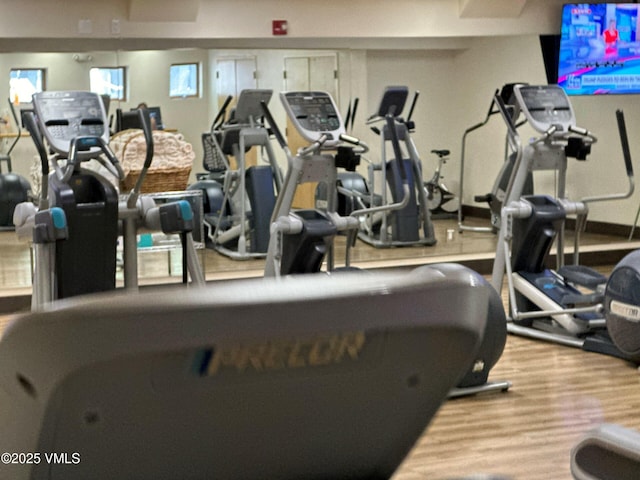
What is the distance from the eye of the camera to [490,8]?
27.6 ft

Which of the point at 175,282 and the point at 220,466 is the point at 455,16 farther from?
the point at 220,466

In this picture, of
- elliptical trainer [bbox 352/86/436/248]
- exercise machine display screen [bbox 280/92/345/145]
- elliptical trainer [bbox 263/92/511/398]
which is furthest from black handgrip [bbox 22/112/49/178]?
elliptical trainer [bbox 352/86/436/248]

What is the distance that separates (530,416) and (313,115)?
2.66 meters

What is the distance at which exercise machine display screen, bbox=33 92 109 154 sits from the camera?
484 cm

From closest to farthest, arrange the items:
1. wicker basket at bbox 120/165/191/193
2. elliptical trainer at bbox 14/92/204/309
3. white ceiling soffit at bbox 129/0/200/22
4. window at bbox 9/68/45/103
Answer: elliptical trainer at bbox 14/92/204/309 → wicker basket at bbox 120/165/191/193 → window at bbox 9/68/45/103 → white ceiling soffit at bbox 129/0/200/22

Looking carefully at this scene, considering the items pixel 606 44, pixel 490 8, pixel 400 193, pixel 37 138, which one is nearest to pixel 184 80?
pixel 400 193

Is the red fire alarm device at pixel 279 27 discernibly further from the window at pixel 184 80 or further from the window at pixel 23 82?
the window at pixel 23 82

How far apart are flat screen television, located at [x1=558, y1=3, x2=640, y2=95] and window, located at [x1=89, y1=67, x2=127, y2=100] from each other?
3713 mm

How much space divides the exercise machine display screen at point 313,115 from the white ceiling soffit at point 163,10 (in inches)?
73.8

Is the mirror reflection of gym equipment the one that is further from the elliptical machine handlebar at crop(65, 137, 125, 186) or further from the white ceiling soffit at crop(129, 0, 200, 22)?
the elliptical machine handlebar at crop(65, 137, 125, 186)

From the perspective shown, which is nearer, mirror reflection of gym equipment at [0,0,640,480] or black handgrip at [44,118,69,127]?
mirror reflection of gym equipment at [0,0,640,480]

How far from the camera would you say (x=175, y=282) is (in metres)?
7.07

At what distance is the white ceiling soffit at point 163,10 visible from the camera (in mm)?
7547

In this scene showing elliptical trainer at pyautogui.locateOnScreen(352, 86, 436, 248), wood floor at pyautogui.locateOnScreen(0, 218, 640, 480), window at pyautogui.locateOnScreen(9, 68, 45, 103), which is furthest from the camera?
elliptical trainer at pyautogui.locateOnScreen(352, 86, 436, 248)
